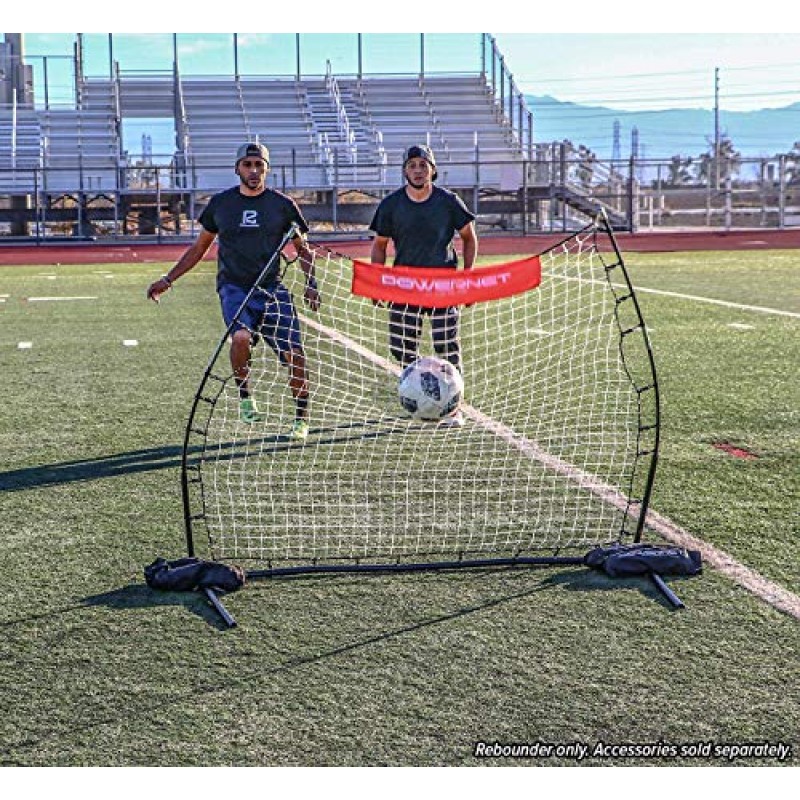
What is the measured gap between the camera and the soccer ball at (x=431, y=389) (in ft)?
23.2

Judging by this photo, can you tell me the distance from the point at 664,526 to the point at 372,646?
6.22 feet

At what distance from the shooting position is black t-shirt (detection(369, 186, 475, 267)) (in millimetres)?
8547

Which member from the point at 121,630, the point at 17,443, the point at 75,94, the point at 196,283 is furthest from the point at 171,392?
the point at 75,94

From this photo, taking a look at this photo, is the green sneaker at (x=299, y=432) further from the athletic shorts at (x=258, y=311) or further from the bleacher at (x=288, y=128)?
the bleacher at (x=288, y=128)

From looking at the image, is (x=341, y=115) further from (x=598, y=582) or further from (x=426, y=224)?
(x=598, y=582)

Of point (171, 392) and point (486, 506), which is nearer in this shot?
point (486, 506)

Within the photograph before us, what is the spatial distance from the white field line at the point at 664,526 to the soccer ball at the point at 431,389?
0.61m

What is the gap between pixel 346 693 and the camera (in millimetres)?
4117

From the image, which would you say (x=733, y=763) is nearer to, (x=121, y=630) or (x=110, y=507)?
(x=121, y=630)

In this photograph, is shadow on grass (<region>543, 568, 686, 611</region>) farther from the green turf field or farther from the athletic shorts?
the athletic shorts

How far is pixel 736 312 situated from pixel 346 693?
38.9 ft

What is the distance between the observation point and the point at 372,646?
4527 millimetres

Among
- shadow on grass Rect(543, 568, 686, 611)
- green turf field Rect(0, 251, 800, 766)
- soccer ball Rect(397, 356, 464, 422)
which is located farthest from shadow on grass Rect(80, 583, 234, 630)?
soccer ball Rect(397, 356, 464, 422)

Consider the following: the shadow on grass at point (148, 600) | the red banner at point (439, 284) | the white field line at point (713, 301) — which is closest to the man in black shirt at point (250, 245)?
the red banner at point (439, 284)
